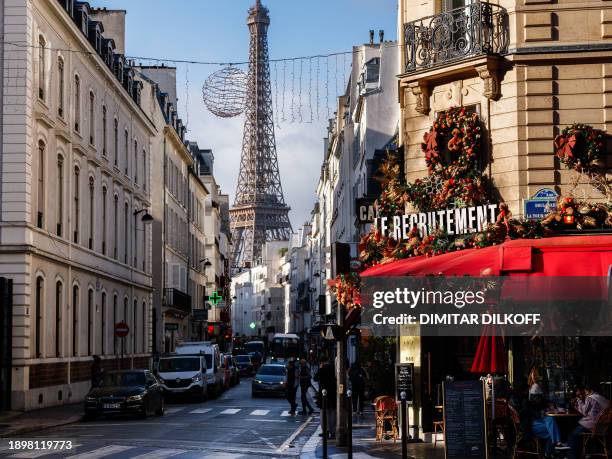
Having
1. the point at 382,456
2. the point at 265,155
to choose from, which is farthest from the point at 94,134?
the point at 265,155

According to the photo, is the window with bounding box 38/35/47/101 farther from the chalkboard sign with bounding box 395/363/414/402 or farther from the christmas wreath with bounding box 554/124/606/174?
the christmas wreath with bounding box 554/124/606/174

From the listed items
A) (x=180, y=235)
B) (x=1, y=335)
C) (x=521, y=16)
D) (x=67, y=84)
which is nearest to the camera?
(x=521, y=16)

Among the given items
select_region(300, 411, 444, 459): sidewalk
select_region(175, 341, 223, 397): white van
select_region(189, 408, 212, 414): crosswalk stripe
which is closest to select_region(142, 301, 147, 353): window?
select_region(175, 341, 223, 397): white van

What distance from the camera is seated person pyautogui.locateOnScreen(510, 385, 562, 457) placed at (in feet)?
54.5

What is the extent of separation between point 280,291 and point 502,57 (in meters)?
170

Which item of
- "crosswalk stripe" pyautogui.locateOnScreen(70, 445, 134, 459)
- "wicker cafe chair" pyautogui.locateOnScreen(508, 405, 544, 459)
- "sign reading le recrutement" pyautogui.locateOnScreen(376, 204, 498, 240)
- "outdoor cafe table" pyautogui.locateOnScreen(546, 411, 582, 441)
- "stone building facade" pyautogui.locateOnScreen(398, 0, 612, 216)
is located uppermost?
"stone building facade" pyautogui.locateOnScreen(398, 0, 612, 216)

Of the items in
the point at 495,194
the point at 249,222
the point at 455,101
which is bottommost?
the point at 495,194

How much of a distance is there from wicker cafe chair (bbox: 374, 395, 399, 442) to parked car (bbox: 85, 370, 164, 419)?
925 centimetres

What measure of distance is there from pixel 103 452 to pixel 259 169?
6303 inches

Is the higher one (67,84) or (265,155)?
(265,155)

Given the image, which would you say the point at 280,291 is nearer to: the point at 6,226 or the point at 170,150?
the point at 170,150

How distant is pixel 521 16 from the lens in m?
21.2

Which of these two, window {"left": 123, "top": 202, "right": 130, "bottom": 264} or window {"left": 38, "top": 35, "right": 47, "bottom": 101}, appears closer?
window {"left": 38, "top": 35, "right": 47, "bottom": 101}

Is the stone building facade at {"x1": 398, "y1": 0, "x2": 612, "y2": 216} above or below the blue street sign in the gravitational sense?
above
